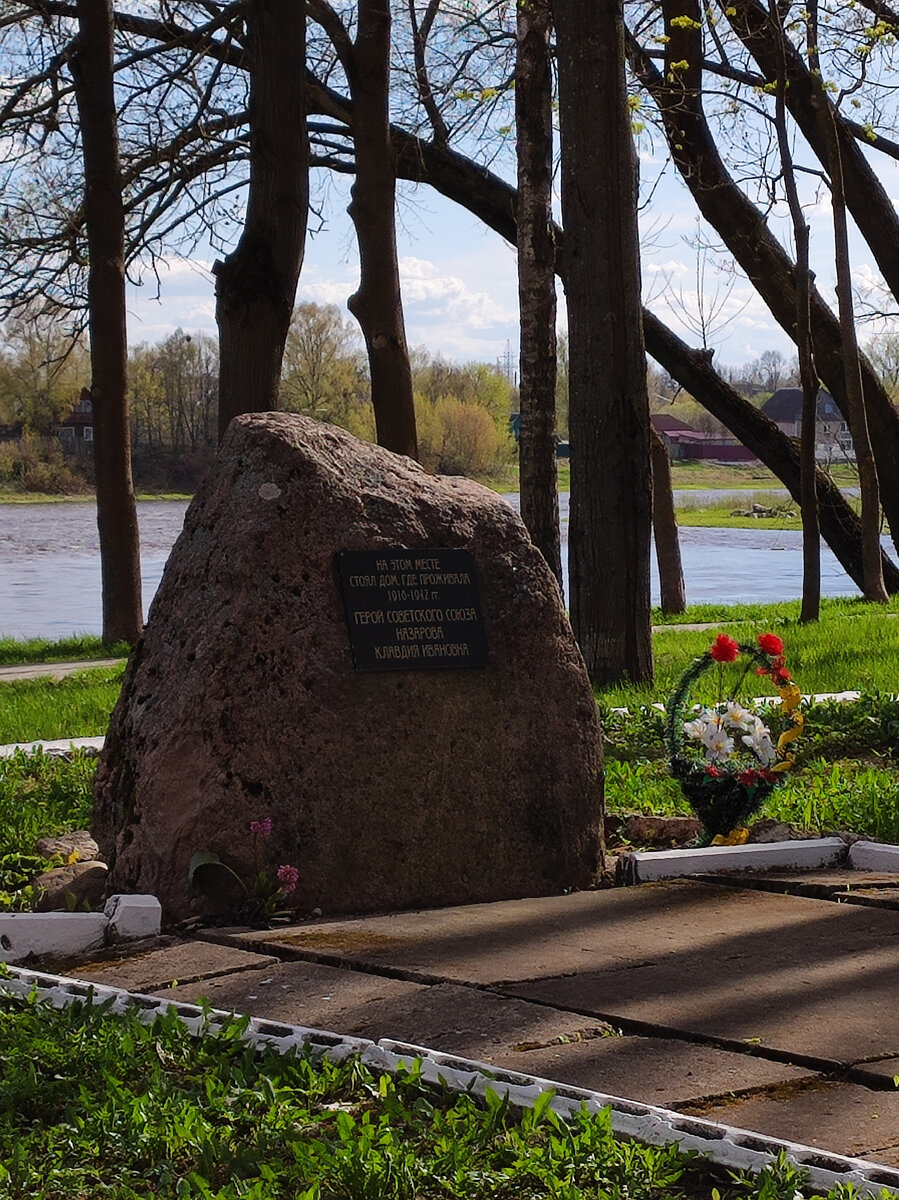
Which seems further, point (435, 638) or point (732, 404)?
point (732, 404)

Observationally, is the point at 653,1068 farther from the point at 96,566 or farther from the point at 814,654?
the point at 96,566

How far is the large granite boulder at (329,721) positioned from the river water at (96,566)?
36.6ft

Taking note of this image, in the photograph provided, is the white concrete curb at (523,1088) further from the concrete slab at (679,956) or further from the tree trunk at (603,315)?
the tree trunk at (603,315)

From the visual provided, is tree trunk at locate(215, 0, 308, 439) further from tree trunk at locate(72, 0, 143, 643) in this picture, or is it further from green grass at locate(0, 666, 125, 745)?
tree trunk at locate(72, 0, 143, 643)

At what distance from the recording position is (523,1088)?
3.07m

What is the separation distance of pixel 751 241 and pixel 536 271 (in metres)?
7.00

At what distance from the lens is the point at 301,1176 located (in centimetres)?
270

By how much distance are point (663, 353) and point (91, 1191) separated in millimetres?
15330

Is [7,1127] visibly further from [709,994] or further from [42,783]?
[42,783]

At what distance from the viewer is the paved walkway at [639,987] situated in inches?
125

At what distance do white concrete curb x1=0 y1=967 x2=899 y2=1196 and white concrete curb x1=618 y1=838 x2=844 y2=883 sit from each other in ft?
6.46

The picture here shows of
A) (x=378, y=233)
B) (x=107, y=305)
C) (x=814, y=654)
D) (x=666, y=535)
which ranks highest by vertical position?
(x=378, y=233)

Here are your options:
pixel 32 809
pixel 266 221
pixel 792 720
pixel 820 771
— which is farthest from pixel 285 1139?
pixel 266 221

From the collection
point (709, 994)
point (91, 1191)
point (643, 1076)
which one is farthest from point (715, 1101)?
point (91, 1191)
